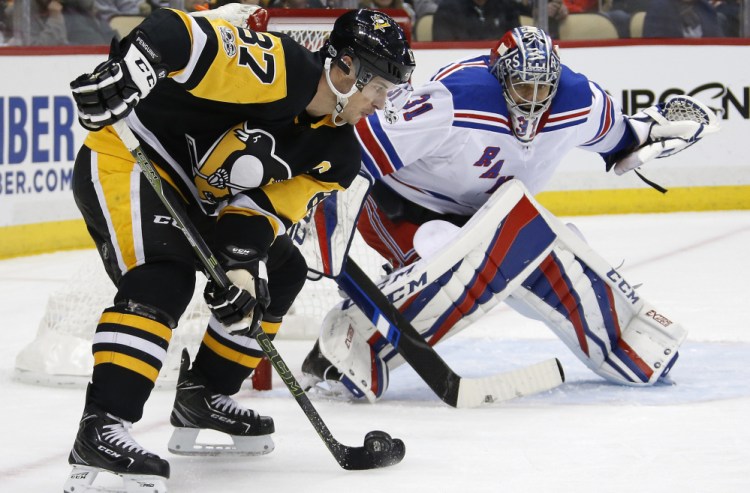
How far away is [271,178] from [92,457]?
0.60 metres

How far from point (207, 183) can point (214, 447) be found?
540mm

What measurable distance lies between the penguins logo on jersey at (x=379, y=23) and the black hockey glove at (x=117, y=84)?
47 centimetres

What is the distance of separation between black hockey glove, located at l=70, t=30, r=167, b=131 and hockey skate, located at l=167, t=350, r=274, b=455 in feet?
2.06

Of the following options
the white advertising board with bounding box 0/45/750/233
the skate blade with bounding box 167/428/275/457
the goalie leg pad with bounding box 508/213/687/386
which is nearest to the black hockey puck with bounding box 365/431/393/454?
the skate blade with bounding box 167/428/275/457

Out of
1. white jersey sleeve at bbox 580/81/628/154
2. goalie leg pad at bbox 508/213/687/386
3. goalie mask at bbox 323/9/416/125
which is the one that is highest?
goalie mask at bbox 323/9/416/125

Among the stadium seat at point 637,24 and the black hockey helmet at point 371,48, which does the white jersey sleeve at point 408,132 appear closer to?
the black hockey helmet at point 371,48

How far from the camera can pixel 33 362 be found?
3299 mm

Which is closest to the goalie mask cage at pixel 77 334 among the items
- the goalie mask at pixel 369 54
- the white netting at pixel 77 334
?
the white netting at pixel 77 334

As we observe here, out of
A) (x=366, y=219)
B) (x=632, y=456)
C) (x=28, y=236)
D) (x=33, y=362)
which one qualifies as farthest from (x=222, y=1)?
(x=632, y=456)

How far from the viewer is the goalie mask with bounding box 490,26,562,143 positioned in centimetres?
318

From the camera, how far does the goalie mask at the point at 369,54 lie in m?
2.39

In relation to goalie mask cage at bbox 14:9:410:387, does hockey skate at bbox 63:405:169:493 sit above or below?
above

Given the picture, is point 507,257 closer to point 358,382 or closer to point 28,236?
point 358,382

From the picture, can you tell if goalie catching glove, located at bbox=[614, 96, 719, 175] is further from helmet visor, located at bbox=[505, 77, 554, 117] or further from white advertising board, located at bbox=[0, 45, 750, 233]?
white advertising board, located at bbox=[0, 45, 750, 233]
